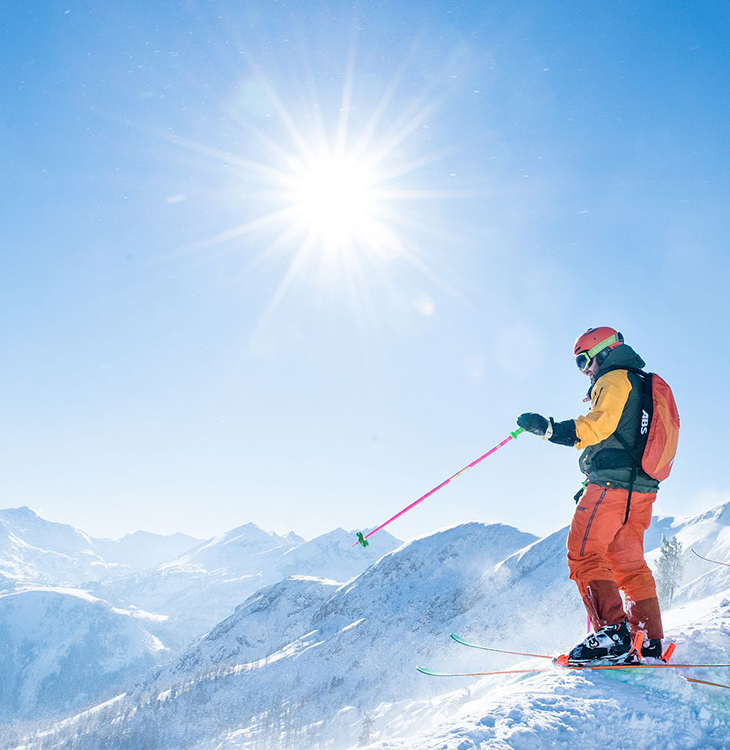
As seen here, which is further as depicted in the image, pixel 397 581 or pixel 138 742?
pixel 397 581

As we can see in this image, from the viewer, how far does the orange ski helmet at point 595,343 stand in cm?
656

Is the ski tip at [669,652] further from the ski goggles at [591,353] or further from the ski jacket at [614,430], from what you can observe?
the ski goggles at [591,353]

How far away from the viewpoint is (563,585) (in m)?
116

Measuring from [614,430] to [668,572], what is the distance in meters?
72.6

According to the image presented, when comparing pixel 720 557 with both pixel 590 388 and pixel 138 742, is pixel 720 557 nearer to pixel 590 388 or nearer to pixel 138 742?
pixel 590 388

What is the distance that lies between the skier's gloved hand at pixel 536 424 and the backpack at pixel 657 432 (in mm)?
1014

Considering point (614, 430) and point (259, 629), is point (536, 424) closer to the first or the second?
point (614, 430)

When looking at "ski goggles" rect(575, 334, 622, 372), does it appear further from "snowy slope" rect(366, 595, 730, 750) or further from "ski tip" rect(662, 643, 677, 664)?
"snowy slope" rect(366, 595, 730, 750)

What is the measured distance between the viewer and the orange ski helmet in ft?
21.5

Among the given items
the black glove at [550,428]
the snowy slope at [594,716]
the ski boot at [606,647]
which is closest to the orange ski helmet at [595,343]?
the black glove at [550,428]

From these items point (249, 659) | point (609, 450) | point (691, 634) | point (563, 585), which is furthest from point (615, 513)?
point (249, 659)

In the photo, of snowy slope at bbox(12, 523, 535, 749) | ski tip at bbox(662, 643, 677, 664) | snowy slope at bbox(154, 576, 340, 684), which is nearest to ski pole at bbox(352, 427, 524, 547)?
ski tip at bbox(662, 643, 677, 664)

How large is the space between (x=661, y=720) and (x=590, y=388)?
3.69 metres

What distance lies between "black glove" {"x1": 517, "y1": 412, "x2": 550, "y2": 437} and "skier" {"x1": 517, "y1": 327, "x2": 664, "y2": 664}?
12 millimetres
